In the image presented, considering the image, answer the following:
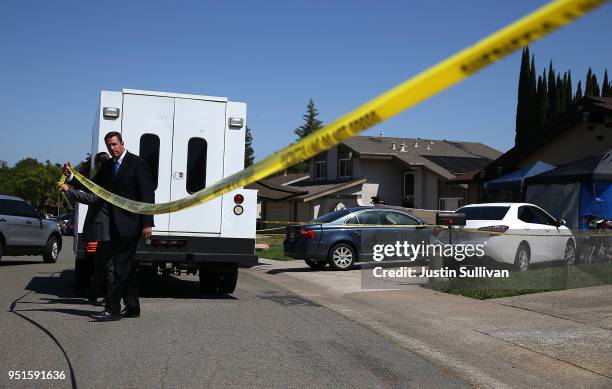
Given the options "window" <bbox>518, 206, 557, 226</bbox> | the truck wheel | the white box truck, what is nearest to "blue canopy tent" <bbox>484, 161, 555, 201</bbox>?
"window" <bbox>518, 206, 557, 226</bbox>

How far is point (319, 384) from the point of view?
523 centimetres

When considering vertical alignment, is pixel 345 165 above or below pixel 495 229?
above

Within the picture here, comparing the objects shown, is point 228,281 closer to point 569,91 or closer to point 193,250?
point 193,250

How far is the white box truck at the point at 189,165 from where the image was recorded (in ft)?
31.8

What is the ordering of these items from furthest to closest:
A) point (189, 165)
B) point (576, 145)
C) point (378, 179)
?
point (378, 179)
point (576, 145)
point (189, 165)

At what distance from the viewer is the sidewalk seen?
604 cm

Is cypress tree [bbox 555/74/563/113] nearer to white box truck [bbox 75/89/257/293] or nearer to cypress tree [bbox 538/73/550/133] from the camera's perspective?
cypress tree [bbox 538/73/550/133]

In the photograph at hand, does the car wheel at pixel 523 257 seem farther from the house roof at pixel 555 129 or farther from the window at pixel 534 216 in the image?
the house roof at pixel 555 129

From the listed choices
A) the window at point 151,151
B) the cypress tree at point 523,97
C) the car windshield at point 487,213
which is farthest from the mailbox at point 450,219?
the cypress tree at point 523,97

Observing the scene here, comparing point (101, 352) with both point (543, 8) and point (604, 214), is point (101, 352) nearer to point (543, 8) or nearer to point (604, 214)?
point (543, 8)

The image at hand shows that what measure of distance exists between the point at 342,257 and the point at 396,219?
6.02ft

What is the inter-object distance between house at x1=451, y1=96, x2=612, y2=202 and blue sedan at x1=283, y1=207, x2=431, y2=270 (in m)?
6.22

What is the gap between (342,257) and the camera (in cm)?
1631

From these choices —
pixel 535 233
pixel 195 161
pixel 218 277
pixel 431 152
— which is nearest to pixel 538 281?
pixel 535 233
